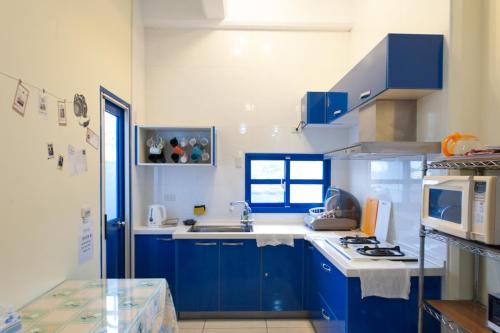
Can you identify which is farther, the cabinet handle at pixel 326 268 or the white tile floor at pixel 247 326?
the white tile floor at pixel 247 326

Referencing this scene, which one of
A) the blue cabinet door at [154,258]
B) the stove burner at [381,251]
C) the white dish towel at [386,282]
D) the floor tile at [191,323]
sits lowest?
the floor tile at [191,323]

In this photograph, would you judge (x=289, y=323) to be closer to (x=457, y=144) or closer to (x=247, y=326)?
→ (x=247, y=326)

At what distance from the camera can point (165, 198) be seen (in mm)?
3484

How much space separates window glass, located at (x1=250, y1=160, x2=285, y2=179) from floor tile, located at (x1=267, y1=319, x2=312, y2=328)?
1468 mm

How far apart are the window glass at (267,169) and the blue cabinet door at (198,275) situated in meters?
0.97

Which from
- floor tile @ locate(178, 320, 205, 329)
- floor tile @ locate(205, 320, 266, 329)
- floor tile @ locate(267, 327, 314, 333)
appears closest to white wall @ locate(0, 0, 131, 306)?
floor tile @ locate(178, 320, 205, 329)

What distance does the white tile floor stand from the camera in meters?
2.83

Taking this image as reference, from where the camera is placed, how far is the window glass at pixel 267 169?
11.7 ft

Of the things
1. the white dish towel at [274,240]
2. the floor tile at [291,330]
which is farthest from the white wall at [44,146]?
the floor tile at [291,330]

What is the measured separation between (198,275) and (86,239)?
3.76 ft

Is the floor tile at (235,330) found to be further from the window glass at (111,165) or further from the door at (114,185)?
the window glass at (111,165)

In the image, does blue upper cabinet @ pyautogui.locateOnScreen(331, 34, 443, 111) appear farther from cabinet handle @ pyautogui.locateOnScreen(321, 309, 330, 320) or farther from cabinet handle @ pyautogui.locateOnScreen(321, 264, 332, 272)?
cabinet handle @ pyautogui.locateOnScreen(321, 309, 330, 320)

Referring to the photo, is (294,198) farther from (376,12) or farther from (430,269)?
(376,12)

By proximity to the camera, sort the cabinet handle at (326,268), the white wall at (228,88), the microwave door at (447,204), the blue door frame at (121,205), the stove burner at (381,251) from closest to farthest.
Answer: the microwave door at (447,204) < the stove burner at (381,251) < the cabinet handle at (326,268) < the blue door frame at (121,205) < the white wall at (228,88)
